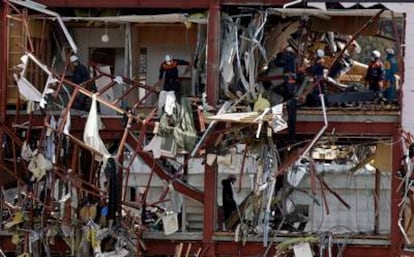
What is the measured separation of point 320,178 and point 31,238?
Answer: 822 centimetres

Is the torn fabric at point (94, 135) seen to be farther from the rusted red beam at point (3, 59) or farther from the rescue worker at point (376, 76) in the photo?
the rescue worker at point (376, 76)

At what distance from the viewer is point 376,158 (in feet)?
91.4

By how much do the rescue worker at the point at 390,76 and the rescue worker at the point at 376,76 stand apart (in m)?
0.14

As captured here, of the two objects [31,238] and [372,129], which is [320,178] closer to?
[372,129]

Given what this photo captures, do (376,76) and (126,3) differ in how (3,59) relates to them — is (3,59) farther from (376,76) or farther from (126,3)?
(376,76)

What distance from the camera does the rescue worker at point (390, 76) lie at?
90.3 feet

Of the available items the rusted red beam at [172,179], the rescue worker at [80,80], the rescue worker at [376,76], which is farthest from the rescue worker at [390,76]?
the rescue worker at [80,80]

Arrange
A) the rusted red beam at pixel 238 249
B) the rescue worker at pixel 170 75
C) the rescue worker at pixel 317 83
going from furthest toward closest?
the rescue worker at pixel 170 75 → the rescue worker at pixel 317 83 → the rusted red beam at pixel 238 249

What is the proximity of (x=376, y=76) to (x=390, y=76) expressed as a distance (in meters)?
0.39

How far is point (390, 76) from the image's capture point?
91.1 feet

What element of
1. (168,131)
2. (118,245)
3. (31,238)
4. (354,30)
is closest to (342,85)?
(354,30)

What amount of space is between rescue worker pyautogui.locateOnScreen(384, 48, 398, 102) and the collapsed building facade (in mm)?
459

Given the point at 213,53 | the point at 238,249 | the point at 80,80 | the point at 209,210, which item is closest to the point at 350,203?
the point at 238,249

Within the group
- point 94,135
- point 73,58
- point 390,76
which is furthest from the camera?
point 73,58
